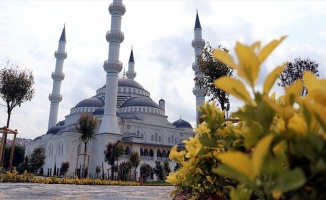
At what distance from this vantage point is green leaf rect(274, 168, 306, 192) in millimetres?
479

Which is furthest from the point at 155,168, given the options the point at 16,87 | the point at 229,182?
the point at 229,182

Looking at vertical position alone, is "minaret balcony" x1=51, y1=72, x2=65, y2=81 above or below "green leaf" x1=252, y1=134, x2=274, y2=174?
above

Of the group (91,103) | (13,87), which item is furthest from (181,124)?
(13,87)

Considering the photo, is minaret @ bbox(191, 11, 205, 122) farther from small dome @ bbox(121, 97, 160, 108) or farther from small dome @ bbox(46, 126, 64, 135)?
small dome @ bbox(46, 126, 64, 135)

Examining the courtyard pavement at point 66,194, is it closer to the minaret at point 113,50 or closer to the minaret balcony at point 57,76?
the minaret at point 113,50

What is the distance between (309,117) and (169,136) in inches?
1512

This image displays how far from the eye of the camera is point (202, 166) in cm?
141

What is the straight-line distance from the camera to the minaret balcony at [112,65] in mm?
28766

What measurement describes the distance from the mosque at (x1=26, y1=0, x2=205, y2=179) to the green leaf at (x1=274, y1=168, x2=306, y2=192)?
29.0m

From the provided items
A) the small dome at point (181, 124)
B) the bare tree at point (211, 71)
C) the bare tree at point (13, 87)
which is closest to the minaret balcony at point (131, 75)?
the small dome at point (181, 124)

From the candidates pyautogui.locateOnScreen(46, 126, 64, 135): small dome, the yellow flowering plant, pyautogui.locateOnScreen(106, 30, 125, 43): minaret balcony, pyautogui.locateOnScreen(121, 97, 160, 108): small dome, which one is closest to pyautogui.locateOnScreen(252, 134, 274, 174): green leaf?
the yellow flowering plant

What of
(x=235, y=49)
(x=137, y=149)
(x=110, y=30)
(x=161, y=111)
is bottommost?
(x=235, y=49)

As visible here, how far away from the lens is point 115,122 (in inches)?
1219

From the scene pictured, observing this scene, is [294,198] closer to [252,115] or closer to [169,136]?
[252,115]
